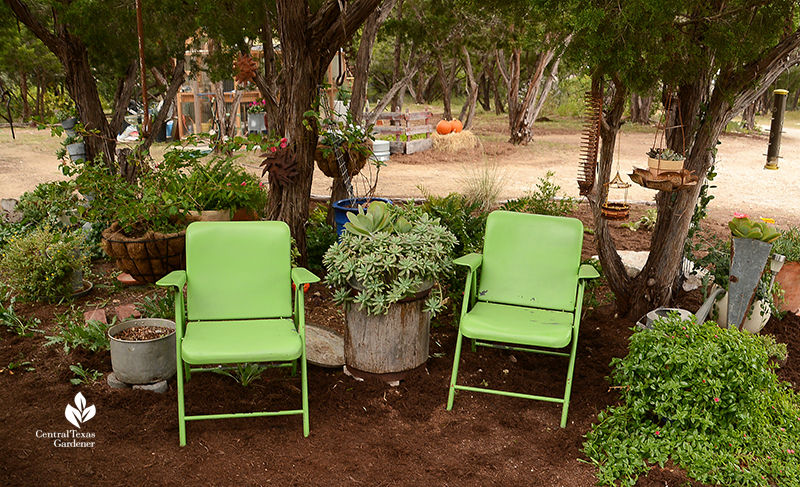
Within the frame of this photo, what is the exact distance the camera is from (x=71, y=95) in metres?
6.13

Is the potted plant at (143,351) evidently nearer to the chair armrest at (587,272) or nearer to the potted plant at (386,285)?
the potted plant at (386,285)

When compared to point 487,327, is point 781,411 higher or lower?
lower

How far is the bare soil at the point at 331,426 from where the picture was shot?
9.11 ft

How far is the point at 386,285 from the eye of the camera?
3.41m

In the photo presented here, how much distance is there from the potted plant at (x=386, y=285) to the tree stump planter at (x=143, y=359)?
0.96 meters

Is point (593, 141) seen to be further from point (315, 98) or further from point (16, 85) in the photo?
point (16, 85)

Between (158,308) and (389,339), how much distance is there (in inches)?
68.2

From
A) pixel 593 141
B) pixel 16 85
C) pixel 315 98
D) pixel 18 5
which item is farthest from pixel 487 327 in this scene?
pixel 16 85

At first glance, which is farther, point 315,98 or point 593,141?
point 315,98

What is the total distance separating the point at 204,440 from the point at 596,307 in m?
2.88

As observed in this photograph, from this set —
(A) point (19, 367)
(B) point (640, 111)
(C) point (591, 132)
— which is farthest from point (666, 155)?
(B) point (640, 111)

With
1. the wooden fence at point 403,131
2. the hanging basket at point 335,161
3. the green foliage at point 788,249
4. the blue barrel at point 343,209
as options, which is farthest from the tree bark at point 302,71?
the wooden fence at point 403,131

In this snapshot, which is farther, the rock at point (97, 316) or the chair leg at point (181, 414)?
the rock at point (97, 316)

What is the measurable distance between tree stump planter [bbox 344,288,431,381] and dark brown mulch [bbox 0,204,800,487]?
92 mm
